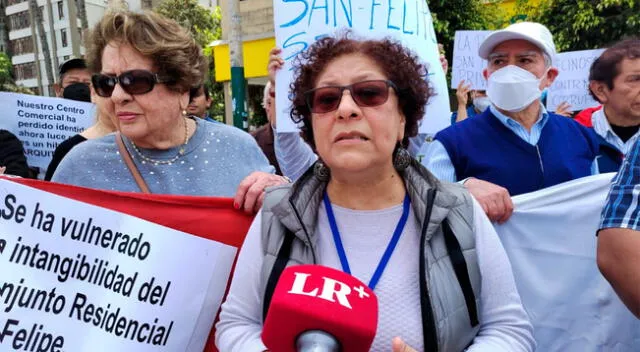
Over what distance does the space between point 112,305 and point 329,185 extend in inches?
33.9

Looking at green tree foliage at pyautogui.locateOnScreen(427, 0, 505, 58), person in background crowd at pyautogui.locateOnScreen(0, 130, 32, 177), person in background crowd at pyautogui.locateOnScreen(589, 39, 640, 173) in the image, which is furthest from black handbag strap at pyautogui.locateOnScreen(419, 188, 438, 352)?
green tree foliage at pyautogui.locateOnScreen(427, 0, 505, 58)

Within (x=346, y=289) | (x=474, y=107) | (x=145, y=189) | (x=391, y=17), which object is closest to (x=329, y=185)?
(x=346, y=289)

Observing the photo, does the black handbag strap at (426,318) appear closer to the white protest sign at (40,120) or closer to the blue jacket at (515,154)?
the blue jacket at (515,154)

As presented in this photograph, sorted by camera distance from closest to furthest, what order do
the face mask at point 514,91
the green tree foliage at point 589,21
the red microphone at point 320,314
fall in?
the red microphone at point 320,314 < the face mask at point 514,91 < the green tree foliage at point 589,21

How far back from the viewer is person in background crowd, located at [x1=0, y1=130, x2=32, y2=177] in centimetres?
387

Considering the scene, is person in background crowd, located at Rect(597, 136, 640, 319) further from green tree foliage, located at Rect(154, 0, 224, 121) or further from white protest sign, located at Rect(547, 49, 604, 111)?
green tree foliage, located at Rect(154, 0, 224, 121)

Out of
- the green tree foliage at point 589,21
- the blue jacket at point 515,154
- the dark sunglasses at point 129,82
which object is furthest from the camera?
the green tree foliage at point 589,21

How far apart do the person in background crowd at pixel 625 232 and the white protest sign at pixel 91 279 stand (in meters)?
1.36

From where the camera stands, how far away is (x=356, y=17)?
318cm

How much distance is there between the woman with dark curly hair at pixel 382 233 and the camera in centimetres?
183

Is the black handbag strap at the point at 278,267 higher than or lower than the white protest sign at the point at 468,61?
lower

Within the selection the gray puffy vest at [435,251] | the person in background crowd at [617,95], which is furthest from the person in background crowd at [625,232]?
the person in background crowd at [617,95]

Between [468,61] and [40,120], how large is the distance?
147 inches

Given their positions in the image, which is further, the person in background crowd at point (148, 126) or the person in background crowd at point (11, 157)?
the person in background crowd at point (11, 157)
